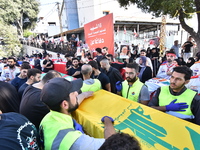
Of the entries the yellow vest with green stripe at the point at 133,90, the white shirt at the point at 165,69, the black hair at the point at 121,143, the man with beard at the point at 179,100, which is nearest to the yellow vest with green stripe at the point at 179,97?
the man with beard at the point at 179,100

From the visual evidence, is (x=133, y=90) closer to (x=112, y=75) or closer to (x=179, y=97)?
(x=179, y=97)

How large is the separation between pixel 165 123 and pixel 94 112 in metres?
0.87

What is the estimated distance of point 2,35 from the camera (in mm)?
17750

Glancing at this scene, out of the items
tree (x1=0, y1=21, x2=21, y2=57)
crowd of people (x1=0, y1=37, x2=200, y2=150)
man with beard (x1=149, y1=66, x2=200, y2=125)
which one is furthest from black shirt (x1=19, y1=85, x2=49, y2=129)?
tree (x1=0, y1=21, x2=21, y2=57)

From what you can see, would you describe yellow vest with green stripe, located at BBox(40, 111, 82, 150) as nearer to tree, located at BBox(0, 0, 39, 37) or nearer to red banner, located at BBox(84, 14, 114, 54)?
red banner, located at BBox(84, 14, 114, 54)

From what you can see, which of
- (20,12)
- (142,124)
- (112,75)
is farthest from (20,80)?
(20,12)

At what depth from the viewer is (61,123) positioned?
1.06 meters

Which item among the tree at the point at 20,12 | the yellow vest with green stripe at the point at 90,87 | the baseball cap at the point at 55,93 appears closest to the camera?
the baseball cap at the point at 55,93

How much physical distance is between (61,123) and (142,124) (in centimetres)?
89

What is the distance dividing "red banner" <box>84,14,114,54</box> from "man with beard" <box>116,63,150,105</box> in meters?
4.80

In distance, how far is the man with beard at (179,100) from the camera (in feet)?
5.52

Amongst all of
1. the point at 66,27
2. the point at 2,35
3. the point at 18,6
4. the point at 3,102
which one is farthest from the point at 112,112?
the point at 18,6

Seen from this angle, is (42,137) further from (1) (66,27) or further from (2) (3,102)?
(1) (66,27)

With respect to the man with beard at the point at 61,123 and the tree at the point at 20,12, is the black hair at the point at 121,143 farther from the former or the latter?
the tree at the point at 20,12
